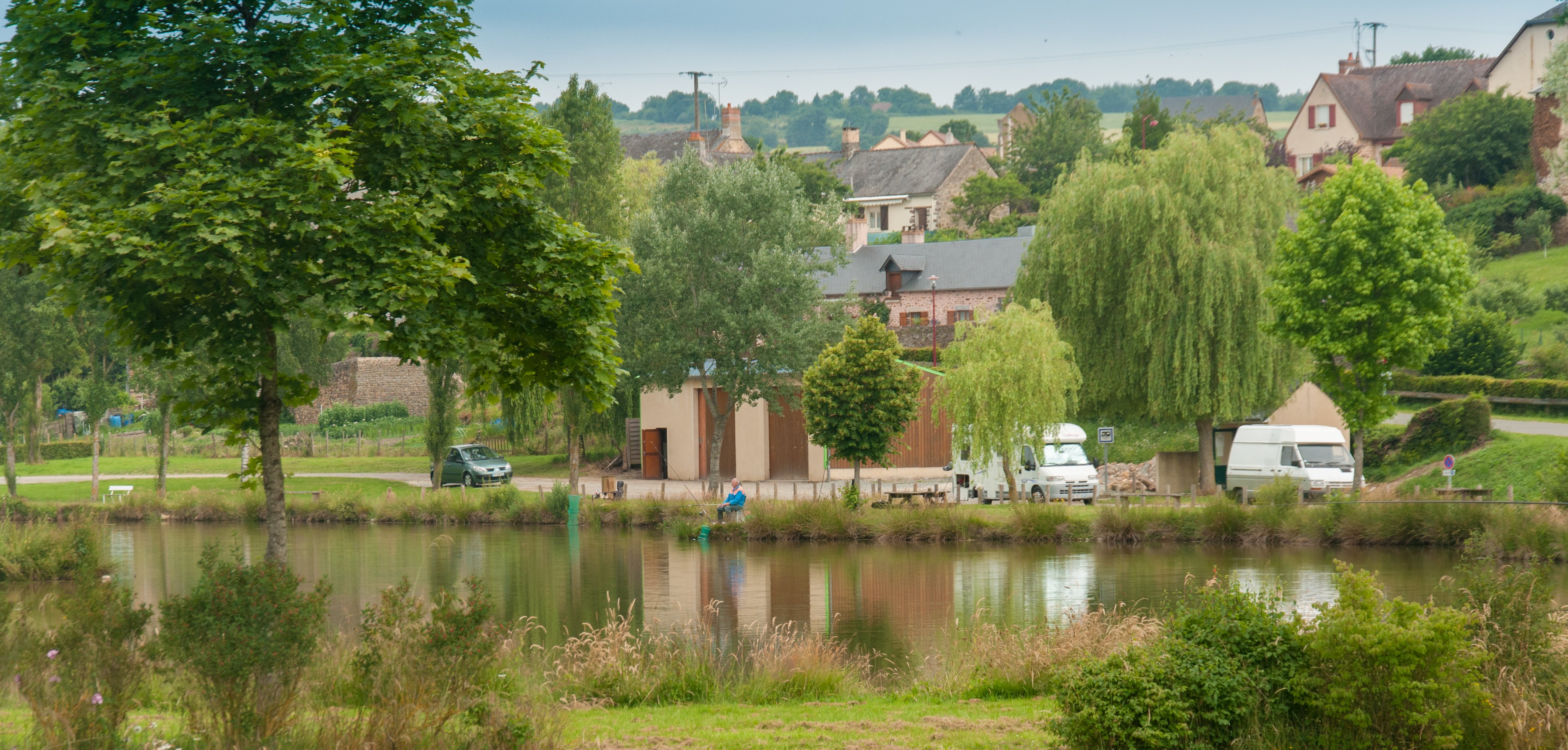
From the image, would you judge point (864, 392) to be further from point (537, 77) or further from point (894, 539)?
point (537, 77)

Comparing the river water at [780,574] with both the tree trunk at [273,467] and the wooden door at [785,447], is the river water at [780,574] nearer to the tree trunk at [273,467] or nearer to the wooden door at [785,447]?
the tree trunk at [273,467]

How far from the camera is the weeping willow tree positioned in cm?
3262

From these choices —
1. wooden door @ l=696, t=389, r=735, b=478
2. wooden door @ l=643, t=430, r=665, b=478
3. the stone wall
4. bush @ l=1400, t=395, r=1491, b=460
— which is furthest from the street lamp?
the stone wall

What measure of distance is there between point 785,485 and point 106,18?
109 feet

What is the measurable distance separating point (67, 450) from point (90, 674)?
52.4 meters

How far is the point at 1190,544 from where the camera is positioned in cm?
2639

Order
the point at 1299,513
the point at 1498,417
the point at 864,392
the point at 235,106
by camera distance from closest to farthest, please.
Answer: the point at 235,106 < the point at 1299,513 < the point at 864,392 < the point at 1498,417

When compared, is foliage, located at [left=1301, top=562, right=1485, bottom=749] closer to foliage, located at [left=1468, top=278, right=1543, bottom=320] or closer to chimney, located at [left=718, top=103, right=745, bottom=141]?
foliage, located at [left=1468, top=278, right=1543, bottom=320]

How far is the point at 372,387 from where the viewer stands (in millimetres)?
62375

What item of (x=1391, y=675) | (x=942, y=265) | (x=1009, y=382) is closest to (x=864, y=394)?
(x=1009, y=382)

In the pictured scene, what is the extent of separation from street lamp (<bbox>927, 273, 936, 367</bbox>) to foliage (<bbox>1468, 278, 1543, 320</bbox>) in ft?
62.3

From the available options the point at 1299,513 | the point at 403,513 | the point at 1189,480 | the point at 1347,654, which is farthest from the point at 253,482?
the point at 1189,480

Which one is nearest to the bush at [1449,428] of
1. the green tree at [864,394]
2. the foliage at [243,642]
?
the green tree at [864,394]

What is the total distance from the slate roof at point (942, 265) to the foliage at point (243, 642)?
1939 inches
